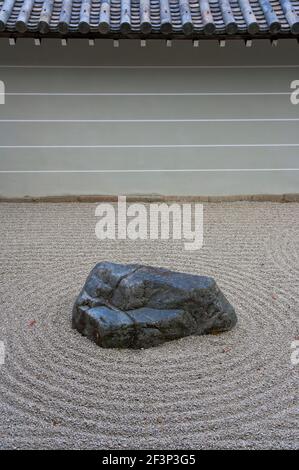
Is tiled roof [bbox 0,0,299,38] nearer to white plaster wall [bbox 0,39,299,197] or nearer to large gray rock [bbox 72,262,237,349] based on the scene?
white plaster wall [bbox 0,39,299,197]

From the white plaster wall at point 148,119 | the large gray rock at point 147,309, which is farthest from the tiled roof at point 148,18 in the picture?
the large gray rock at point 147,309

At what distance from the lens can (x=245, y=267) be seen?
4684 millimetres

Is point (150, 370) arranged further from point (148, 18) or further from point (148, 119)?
point (148, 119)

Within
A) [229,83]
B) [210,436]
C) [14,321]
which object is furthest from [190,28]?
[210,436]

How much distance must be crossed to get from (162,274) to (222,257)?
5.47 feet

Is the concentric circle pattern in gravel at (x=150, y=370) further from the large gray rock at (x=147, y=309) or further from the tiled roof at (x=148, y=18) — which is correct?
the tiled roof at (x=148, y=18)

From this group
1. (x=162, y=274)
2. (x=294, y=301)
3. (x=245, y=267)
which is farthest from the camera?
(x=245, y=267)

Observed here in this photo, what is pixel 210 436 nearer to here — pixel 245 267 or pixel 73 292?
pixel 73 292

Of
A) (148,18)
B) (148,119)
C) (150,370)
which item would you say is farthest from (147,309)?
A: (148,119)

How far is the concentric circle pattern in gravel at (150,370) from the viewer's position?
8.13 ft

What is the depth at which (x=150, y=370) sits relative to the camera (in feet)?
9.86

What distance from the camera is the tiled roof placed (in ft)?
17.8

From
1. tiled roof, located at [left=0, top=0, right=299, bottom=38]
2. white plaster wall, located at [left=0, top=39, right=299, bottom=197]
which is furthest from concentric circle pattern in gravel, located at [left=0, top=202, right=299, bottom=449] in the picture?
tiled roof, located at [left=0, top=0, right=299, bottom=38]

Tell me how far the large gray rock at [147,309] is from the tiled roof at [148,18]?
3308mm
